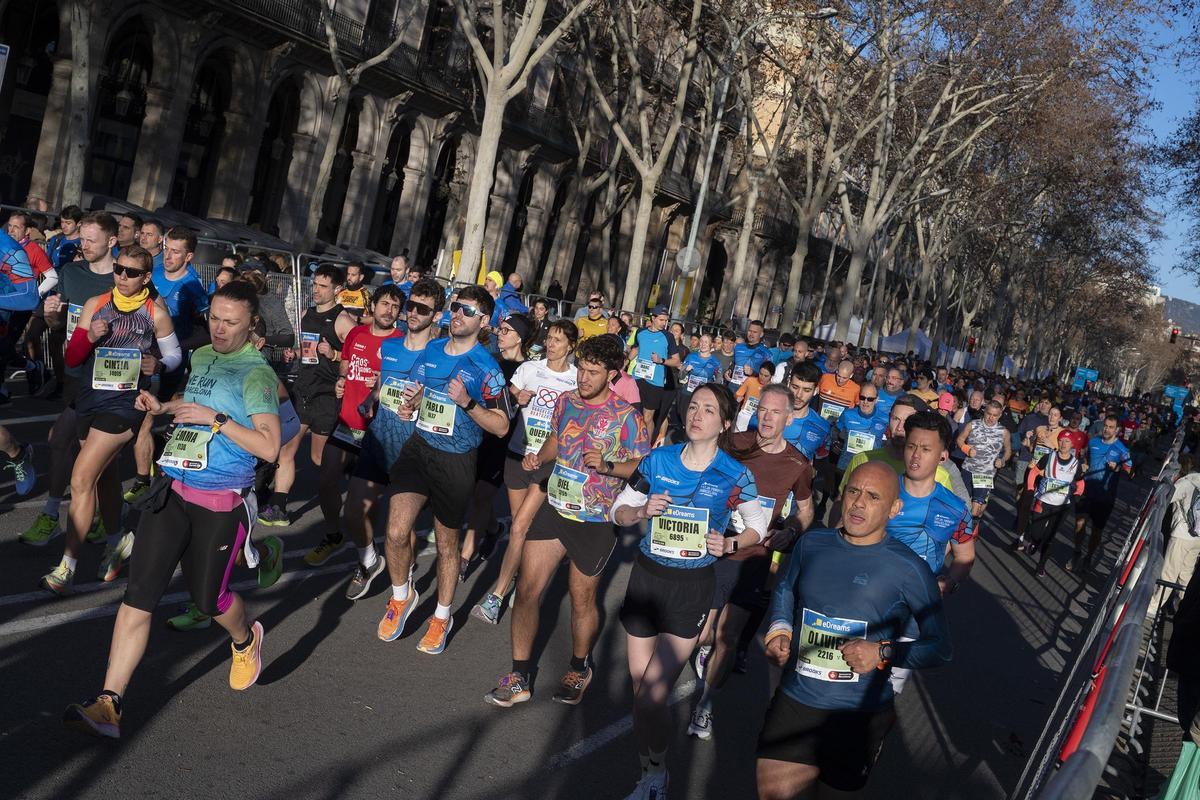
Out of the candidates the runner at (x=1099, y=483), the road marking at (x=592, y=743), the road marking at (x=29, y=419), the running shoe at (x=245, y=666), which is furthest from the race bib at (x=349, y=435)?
the runner at (x=1099, y=483)

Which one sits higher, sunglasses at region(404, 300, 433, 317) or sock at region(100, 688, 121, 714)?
sunglasses at region(404, 300, 433, 317)

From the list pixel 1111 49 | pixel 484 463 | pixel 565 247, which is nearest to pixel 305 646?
pixel 484 463

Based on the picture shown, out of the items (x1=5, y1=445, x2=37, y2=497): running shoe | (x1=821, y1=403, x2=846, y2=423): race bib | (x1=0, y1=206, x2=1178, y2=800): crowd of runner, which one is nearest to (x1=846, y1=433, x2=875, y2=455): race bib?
(x1=0, y1=206, x2=1178, y2=800): crowd of runner

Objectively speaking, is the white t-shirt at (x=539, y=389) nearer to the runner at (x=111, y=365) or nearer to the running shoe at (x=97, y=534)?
the runner at (x=111, y=365)

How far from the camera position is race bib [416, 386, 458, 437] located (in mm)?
6691

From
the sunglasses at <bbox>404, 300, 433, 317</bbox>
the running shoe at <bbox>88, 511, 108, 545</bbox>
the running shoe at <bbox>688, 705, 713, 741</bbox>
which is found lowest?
the running shoe at <bbox>88, 511, 108, 545</bbox>

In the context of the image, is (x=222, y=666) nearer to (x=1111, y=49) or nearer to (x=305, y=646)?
(x=305, y=646)

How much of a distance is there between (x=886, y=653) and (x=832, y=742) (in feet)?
1.18

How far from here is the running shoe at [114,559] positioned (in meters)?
6.86

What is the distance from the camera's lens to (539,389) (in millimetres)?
7812

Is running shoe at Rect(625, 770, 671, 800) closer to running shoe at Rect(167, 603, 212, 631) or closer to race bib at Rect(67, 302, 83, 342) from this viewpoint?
running shoe at Rect(167, 603, 212, 631)

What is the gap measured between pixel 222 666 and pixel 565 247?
3943 cm

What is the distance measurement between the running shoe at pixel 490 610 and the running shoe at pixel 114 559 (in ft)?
6.65

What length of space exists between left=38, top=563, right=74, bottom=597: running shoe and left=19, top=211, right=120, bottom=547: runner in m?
0.34
